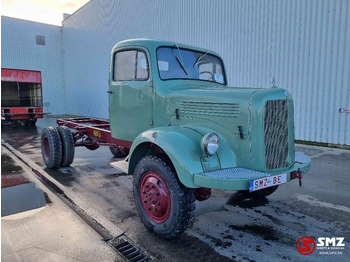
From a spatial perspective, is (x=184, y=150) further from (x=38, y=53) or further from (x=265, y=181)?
(x=38, y=53)

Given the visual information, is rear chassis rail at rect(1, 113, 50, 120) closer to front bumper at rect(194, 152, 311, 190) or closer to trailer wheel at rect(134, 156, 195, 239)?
trailer wheel at rect(134, 156, 195, 239)

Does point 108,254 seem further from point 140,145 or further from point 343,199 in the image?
point 343,199

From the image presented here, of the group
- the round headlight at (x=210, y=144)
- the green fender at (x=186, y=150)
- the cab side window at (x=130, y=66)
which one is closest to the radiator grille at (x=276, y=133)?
the green fender at (x=186, y=150)

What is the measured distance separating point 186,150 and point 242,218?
1.46 metres

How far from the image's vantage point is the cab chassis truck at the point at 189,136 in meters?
2.83

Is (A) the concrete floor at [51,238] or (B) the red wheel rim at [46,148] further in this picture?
(B) the red wheel rim at [46,148]

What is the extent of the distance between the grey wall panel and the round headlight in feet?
23.7

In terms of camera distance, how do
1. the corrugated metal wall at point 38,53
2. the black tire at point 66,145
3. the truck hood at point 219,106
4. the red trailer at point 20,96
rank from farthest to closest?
the corrugated metal wall at point 38,53, the red trailer at point 20,96, the black tire at point 66,145, the truck hood at point 219,106

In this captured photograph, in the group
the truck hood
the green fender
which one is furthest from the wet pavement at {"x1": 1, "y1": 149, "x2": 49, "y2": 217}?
the truck hood

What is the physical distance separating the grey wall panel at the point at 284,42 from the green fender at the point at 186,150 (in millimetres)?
7106

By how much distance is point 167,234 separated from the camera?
297 cm

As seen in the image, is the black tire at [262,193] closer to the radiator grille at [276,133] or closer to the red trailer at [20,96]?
the radiator grille at [276,133]

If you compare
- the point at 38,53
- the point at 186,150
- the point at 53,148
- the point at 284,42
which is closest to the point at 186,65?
the point at 186,150

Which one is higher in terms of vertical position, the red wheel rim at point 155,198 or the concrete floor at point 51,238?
the red wheel rim at point 155,198
